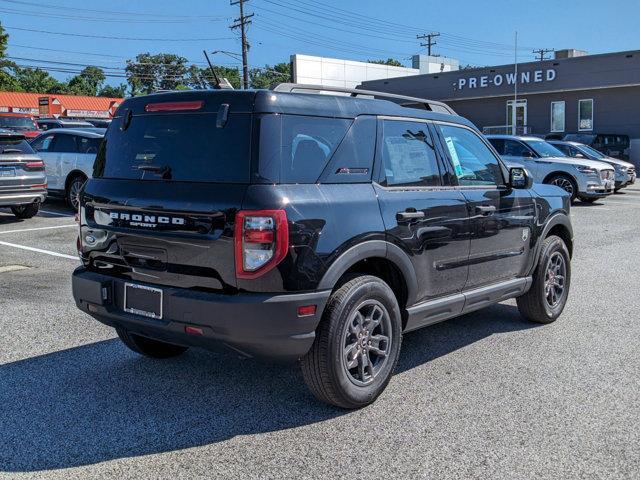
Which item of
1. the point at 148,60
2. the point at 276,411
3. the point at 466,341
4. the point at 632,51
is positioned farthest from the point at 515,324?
the point at 148,60

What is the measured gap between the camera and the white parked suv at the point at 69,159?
46.7 ft

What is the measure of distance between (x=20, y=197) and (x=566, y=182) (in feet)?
42.3

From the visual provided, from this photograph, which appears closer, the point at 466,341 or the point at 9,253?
the point at 466,341

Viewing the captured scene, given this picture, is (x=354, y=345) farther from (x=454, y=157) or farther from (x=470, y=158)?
(x=470, y=158)

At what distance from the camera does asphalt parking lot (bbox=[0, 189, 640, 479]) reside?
11.6ft

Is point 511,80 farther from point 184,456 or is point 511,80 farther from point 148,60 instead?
point 148,60

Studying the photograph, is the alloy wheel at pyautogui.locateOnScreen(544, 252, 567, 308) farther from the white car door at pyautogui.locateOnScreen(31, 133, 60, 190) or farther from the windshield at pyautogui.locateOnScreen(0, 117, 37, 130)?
the windshield at pyautogui.locateOnScreen(0, 117, 37, 130)

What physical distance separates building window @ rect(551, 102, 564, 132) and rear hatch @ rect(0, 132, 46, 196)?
27.6 metres

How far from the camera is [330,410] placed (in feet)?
13.9

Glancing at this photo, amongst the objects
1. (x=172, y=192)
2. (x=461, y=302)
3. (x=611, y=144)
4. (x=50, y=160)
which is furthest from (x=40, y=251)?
(x=611, y=144)

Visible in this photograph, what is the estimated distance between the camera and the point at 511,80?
1382 inches

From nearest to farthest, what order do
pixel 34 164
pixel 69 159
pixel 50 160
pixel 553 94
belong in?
pixel 34 164
pixel 69 159
pixel 50 160
pixel 553 94

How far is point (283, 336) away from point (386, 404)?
39.0 inches

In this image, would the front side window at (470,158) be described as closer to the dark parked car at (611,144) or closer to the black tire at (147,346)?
the black tire at (147,346)
